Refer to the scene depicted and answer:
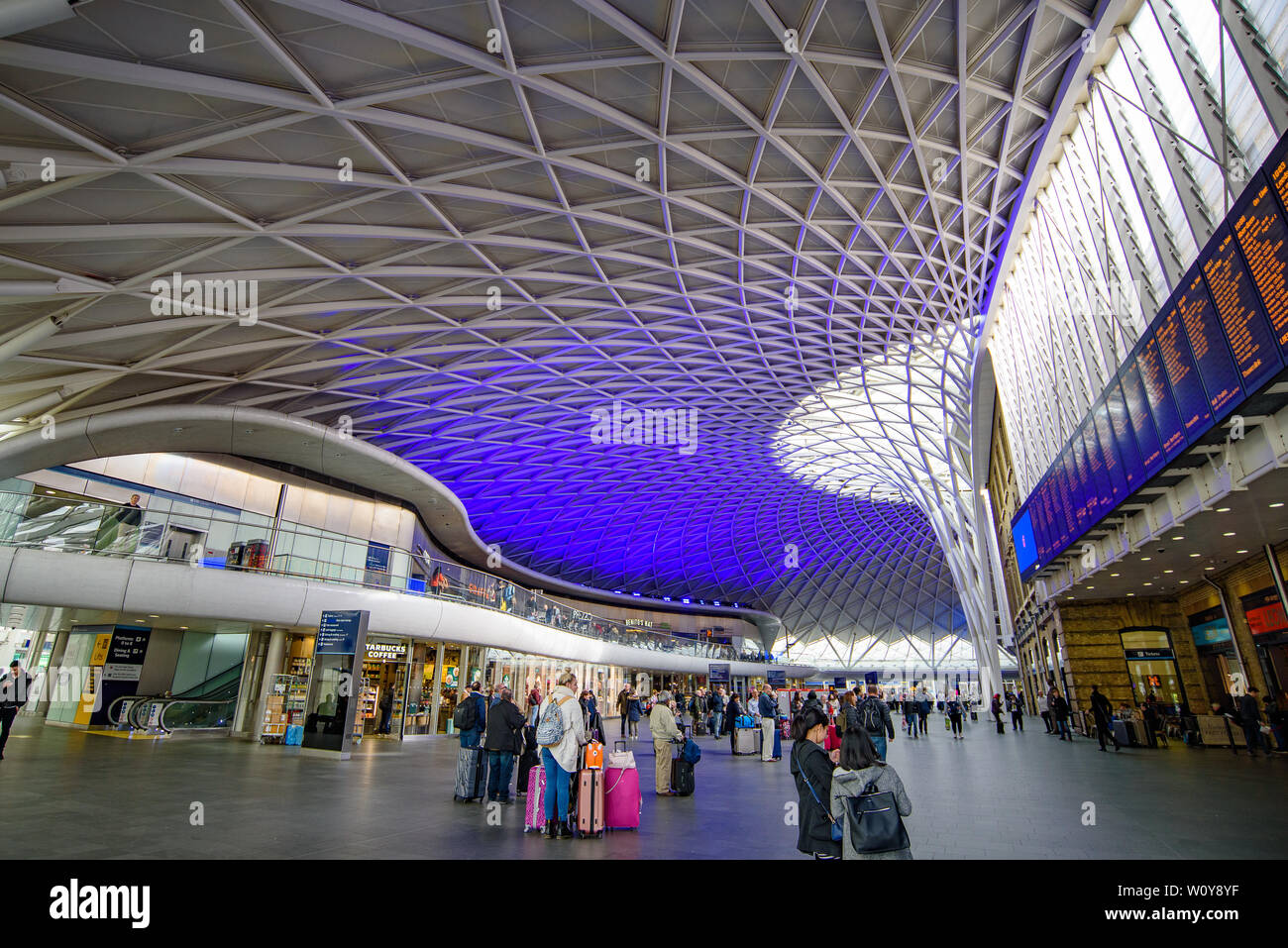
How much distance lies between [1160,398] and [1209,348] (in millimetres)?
2220

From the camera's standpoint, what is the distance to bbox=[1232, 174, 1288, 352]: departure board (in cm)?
859

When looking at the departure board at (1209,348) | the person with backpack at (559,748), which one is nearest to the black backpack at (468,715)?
the person with backpack at (559,748)

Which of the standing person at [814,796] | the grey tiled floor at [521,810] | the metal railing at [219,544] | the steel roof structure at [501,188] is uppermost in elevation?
the steel roof structure at [501,188]

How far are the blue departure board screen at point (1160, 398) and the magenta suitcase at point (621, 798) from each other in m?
11.6

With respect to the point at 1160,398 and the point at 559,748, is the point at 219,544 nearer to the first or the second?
the point at 559,748

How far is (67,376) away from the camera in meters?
19.7

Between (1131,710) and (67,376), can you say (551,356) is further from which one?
(1131,710)

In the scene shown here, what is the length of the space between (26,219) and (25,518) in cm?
798

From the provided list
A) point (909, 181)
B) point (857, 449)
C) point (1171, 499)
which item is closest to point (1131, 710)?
point (1171, 499)

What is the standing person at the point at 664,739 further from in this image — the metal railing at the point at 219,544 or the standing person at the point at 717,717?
the standing person at the point at 717,717

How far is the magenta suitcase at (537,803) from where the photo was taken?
8.42 metres

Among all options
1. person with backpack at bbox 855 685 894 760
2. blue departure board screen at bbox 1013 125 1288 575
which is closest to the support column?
person with backpack at bbox 855 685 894 760

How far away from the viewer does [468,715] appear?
10945 millimetres

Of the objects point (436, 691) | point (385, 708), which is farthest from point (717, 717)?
point (385, 708)
